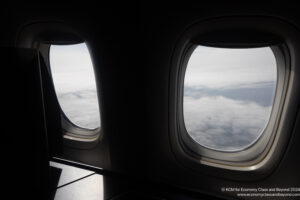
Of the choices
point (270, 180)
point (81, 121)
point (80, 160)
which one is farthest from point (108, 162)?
point (270, 180)

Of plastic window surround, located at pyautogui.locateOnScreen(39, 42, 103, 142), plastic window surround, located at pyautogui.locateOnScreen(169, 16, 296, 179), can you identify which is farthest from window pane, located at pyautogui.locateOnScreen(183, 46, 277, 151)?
plastic window surround, located at pyautogui.locateOnScreen(39, 42, 103, 142)

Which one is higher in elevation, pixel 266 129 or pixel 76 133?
pixel 266 129

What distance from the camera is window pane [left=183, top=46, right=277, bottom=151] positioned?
1.74 meters

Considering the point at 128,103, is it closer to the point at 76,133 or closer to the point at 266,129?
the point at 76,133

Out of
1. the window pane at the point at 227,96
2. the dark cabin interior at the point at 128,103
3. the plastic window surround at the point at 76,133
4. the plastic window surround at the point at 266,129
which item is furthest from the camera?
the plastic window surround at the point at 76,133

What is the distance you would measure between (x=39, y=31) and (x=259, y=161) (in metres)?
2.72

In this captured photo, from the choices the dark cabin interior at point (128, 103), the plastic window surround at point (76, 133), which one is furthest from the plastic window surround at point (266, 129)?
the plastic window surround at point (76, 133)

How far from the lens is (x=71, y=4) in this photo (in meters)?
2.07

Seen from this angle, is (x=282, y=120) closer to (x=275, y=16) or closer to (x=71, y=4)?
(x=275, y=16)

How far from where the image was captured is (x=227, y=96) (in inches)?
75.1

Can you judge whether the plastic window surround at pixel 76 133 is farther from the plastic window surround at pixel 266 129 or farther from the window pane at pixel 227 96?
the window pane at pixel 227 96

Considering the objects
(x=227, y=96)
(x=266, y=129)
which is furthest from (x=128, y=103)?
(x=266, y=129)

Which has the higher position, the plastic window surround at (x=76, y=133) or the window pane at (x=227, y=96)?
the window pane at (x=227, y=96)

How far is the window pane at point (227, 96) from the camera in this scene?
5.70 ft
